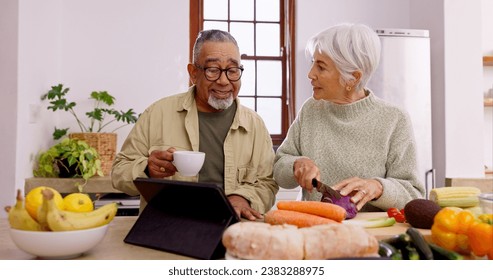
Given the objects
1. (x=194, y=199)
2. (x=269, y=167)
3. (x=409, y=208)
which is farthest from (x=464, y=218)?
(x=269, y=167)

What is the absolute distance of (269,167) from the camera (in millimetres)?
2080

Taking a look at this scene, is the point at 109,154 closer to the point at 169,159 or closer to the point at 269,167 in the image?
the point at 269,167

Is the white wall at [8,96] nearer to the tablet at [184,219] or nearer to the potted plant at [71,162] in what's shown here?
the potted plant at [71,162]

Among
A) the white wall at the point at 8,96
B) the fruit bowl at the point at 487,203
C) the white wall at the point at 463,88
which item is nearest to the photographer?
the fruit bowl at the point at 487,203

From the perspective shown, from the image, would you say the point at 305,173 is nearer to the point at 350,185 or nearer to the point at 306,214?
the point at 350,185

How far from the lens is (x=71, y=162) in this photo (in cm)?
329

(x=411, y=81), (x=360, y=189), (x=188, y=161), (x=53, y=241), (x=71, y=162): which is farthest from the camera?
(x=411, y=81)

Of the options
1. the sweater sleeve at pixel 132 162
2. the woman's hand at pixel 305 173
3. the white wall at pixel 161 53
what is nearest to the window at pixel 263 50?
the white wall at pixel 161 53

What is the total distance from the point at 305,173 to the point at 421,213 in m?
0.47

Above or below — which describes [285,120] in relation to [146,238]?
above

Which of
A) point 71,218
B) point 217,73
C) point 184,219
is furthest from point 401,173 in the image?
point 71,218

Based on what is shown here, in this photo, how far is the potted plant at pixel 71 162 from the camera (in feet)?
10.9

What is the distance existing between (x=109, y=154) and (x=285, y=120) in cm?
178

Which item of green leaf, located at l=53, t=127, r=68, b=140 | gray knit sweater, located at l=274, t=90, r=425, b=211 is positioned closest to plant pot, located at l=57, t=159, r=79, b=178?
green leaf, located at l=53, t=127, r=68, b=140
